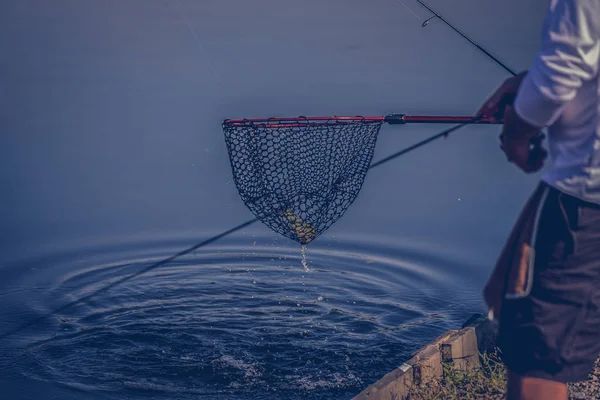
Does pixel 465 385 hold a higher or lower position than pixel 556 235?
lower

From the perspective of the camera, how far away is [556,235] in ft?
6.93

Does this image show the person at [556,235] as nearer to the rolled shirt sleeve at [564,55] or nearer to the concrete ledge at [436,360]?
the rolled shirt sleeve at [564,55]

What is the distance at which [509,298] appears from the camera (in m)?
2.20

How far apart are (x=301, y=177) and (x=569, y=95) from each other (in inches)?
114

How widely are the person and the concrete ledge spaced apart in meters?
1.50

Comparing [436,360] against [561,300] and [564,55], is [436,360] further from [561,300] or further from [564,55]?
[564,55]

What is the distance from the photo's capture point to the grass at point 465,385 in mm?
3943

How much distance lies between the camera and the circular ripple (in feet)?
16.3

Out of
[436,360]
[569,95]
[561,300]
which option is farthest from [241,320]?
[569,95]

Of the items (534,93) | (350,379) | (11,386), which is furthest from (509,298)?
(11,386)

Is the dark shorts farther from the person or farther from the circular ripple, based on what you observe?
the circular ripple

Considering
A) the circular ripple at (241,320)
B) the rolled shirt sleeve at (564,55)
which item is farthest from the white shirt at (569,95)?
the circular ripple at (241,320)

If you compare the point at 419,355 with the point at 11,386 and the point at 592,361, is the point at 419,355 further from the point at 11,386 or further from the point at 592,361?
the point at 11,386

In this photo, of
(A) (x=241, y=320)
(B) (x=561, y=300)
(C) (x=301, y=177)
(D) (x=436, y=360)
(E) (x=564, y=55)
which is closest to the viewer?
(E) (x=564, y=55)
